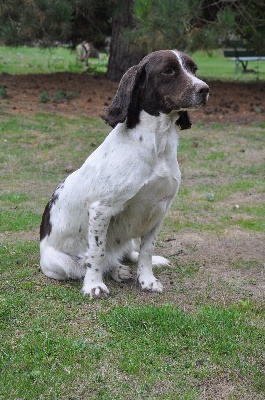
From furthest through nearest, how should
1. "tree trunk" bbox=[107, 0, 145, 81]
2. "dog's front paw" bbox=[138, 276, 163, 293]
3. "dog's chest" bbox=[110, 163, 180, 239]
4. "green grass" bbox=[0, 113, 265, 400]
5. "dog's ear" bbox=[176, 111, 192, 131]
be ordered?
1. "tree trunk" bbox=[107, 0, 145, 81]
2. "dog's front paw" bbox=[138, 276, 163, 293]
3. "dog's ear" bbox=[176, 111, 192, 131]
4. "dog's chest" bbox=[110, 163, 180, 239]
5. "green grass" bbox=[0, 113, 265, 400]

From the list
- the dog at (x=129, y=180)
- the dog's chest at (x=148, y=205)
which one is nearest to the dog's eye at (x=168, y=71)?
the dog at (x=129, y=180)

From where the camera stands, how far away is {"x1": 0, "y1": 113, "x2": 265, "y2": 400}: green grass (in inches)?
127

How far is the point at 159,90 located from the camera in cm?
395

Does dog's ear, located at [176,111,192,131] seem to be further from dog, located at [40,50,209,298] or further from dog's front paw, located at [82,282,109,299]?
dog's front paw, located at [82,282,109,299]

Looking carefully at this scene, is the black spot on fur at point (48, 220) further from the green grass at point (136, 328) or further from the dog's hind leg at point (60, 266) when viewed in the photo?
the green grass at point (136, 328)

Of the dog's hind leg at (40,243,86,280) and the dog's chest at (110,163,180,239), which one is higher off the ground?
the dog's chest at (110,163,180,239)

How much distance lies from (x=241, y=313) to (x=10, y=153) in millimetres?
5585

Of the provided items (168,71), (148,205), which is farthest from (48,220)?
(168,71)

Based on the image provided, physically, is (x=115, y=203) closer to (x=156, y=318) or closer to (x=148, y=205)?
(x=148, y=205)

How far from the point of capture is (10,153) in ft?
29.2

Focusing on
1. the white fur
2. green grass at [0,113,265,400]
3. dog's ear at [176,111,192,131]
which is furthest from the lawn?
dog's ear at [176,111,192,131]

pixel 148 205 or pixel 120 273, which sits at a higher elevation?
pixel 148 205

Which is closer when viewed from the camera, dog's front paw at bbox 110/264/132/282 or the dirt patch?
dog's front paw at bbox 110/264/132/282

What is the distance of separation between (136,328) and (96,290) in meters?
0.56
